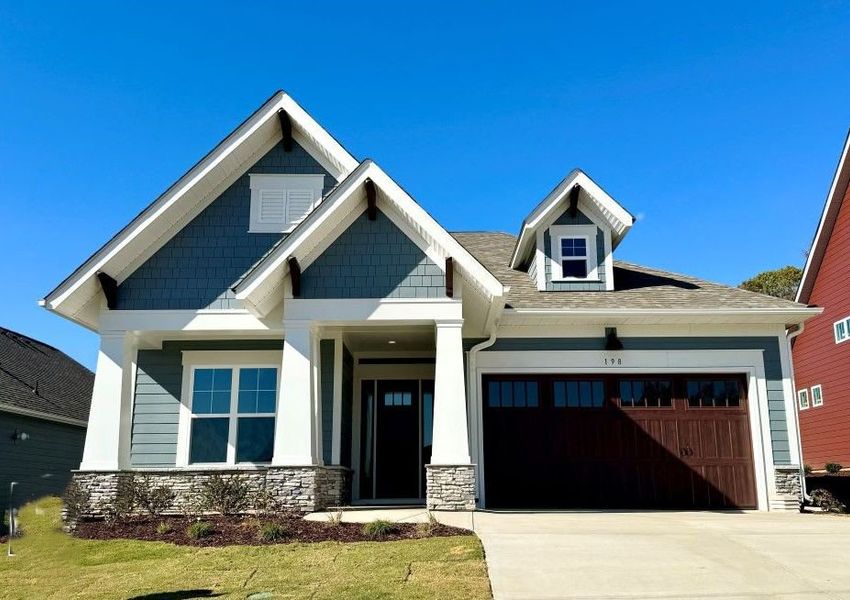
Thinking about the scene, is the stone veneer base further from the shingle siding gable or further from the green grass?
the shingle siding gable

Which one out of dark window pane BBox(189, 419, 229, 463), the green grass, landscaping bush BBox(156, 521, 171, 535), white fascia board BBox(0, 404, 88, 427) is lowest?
the green grass

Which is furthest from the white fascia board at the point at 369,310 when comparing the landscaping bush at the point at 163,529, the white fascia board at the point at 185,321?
the landscaping bush at the point at 163,529

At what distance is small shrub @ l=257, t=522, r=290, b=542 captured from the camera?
31.5 ft

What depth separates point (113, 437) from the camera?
12312mm

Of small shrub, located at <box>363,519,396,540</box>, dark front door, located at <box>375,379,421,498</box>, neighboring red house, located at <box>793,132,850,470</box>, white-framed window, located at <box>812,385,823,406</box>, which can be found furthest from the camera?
white-framed window, located at <box>812,385,823,406</box>

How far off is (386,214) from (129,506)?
6293mm

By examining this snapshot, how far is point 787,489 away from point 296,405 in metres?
9.23

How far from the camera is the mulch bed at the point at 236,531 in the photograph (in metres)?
9.60

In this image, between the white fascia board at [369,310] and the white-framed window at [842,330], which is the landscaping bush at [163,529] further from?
the white-framed window at [842,330]

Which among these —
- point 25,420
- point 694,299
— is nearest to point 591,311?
point 694,299

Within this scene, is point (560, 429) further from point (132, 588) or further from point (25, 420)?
point (25, 420)

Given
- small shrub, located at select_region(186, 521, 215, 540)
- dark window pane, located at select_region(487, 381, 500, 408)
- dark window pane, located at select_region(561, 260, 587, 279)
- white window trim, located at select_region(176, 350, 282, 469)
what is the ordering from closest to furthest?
1. small shrub, located at select_region(186, 521, 215, 540)
2. white window trim, located at select_region(176, 350, 282, 469)
3. dark window pane, located at select_region(487, 381, 500, 408)
4. dark window pane, located at select_region(561, 260, 587, 279)

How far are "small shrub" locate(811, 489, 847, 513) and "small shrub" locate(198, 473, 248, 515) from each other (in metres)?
10.5

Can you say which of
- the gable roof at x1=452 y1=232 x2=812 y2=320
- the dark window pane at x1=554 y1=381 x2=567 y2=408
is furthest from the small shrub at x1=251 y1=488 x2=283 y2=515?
the dark window pane at x1=554 y1=381 x2=567 y2=408
